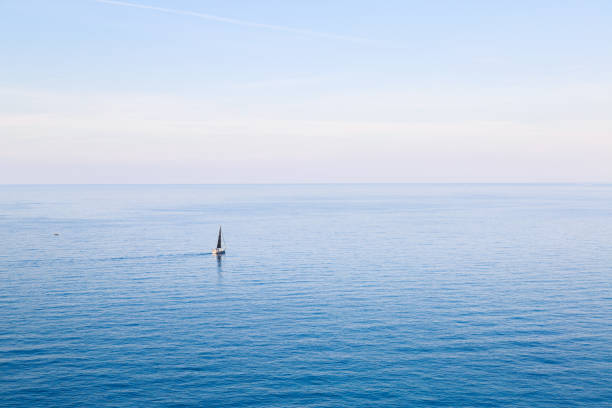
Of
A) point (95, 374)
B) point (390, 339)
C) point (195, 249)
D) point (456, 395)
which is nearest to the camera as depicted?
point (456, 395)

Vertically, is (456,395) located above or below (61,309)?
below

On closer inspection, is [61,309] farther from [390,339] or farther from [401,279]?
[401,279]

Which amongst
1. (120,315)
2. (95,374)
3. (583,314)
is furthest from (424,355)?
(120,315)

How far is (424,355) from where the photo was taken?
5903 cm

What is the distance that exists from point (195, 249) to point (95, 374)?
9379 centimetres

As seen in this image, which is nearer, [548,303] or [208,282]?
[548,303]

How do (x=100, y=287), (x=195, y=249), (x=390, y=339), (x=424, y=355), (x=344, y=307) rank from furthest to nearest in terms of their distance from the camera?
(x=195, y=249) < (x=100, y=287) < (x=344, y=307) < (x=390, y=339) < (x=424, y=355)

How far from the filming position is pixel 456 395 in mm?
49656

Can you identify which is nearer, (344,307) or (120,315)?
(120,315)

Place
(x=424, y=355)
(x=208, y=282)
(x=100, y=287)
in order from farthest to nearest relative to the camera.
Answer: (x=208, y=282) < (x=100, y=287) < (x=424, y=355)

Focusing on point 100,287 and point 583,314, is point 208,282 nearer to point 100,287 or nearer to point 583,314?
point 100,287

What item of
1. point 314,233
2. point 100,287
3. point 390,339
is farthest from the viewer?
point 314,233

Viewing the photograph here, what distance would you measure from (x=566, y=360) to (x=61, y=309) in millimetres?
74149

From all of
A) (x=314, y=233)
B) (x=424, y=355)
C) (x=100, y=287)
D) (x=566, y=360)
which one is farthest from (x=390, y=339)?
(x=314, y=233)
